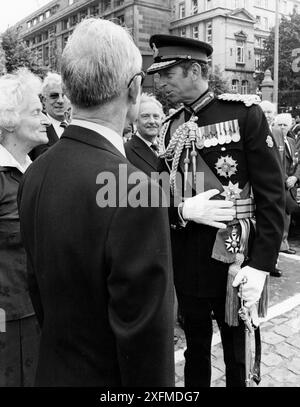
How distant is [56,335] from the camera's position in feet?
4.40

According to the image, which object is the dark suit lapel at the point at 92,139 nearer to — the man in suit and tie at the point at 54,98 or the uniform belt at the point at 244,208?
the uniform belt at the point at 244,208

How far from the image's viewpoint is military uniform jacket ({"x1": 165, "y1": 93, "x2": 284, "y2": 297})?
2.17m

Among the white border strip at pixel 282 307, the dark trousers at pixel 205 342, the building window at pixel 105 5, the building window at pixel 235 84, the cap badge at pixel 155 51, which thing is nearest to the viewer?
the dark trousers at pixel 205 342

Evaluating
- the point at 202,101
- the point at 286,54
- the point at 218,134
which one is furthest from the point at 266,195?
the point at 286,54

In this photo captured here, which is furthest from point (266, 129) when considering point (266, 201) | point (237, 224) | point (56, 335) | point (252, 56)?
point (252, 56)

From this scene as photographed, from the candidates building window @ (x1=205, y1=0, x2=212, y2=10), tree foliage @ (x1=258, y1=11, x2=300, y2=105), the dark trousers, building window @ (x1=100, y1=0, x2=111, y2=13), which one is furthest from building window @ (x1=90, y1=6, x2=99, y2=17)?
the dark trousers

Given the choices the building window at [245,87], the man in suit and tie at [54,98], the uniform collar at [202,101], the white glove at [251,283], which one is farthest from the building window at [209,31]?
the white glove at [251,283]

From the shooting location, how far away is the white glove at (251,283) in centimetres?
215

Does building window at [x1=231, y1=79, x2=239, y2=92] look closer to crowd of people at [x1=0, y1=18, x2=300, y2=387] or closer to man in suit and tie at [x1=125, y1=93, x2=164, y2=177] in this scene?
man in suit and tie at [x1=125, y1=93, x2=164, y2=177]

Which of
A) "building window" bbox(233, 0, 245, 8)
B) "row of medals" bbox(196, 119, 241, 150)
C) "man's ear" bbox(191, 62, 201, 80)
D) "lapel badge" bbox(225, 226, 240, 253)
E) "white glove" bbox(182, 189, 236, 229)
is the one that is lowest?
"lapel badge" bbox(225, 226, 240, 253)

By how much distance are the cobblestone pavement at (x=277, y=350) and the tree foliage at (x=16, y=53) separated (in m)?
16.0

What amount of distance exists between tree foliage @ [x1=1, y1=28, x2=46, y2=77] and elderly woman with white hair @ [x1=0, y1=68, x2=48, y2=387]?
16240 millimetres

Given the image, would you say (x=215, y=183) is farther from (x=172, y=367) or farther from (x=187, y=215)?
(x=172, y=367)
